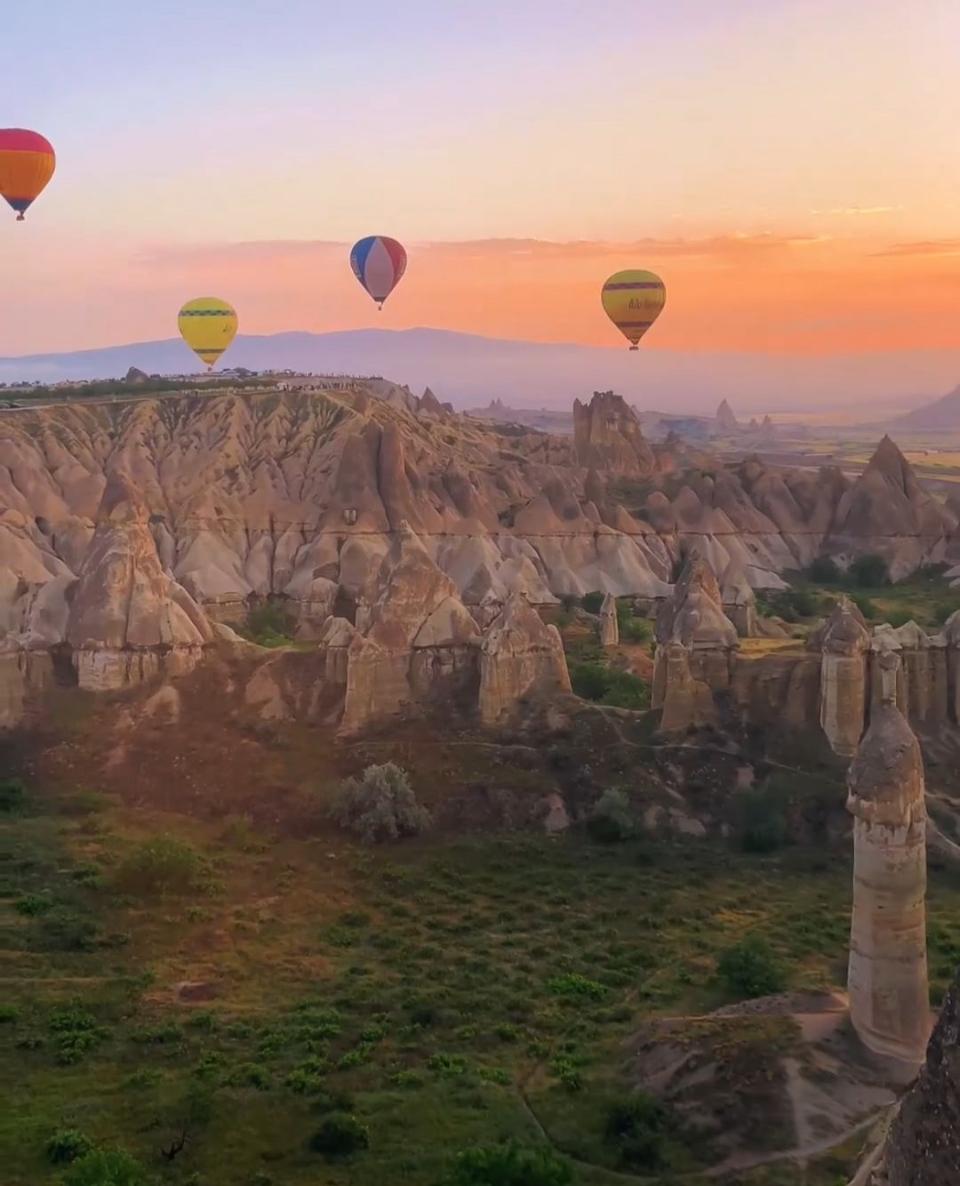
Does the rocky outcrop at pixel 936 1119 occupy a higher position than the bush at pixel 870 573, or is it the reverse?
the bush at pixel 870 573

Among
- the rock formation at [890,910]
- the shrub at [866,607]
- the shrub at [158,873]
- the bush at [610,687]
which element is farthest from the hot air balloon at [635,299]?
the rock formation at [890,910]

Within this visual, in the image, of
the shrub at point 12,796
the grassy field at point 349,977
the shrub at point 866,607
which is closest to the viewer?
the grassy field at point 349,977

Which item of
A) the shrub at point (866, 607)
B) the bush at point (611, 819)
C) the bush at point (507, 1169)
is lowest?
the bush at point (507, 1169)

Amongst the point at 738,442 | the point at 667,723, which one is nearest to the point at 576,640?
the point at 667,723

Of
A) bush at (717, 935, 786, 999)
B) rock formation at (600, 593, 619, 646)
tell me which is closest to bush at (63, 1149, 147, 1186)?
bush at (717, 935, 786, 999)

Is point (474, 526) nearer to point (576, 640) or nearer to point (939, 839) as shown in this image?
point (576, 640)

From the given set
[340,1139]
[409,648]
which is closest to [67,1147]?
[340,1139]

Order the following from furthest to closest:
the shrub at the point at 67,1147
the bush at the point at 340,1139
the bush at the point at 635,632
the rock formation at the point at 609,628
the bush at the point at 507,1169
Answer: the bush at the point at 635,632 → the rock formation at the point at 609,628 → the bush at the point at 340,1139 → the shrub at the point at 67,1147 → the bush at the point at 507,1169

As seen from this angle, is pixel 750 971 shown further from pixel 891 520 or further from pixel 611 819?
pixel 891 520

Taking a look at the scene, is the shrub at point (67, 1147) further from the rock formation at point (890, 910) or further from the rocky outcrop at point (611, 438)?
the rocky outcrop at point (611, 438)
